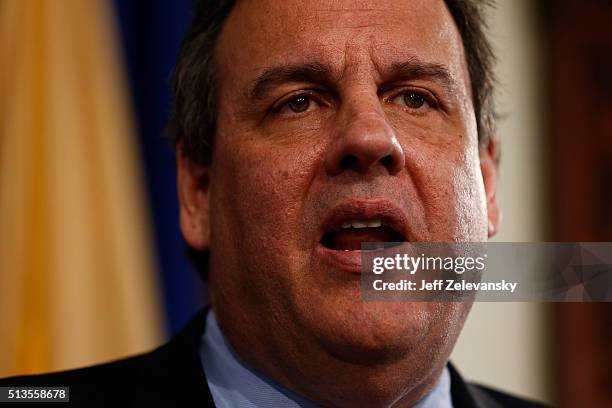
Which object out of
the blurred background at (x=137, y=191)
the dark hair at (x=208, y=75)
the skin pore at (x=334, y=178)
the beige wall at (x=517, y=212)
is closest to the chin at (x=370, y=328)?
the skin pore at (x=334, y=178)

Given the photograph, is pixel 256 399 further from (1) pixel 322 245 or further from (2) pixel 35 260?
(2) pixel 35 260

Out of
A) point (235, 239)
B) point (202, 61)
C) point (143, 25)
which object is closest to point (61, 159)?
point (143, 25)

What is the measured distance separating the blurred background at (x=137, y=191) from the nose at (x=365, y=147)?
71 cm

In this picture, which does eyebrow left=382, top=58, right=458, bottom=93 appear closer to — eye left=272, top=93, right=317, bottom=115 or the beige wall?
eye left=272, top=93, right=317, bottom=115

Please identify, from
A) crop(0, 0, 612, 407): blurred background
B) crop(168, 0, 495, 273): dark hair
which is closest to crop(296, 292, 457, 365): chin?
crop(168, 0, 495, 273): dark hair

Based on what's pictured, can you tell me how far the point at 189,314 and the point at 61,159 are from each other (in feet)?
1.96

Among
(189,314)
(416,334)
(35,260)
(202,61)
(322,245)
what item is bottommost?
(189,314)

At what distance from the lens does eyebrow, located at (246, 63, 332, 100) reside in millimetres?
1254

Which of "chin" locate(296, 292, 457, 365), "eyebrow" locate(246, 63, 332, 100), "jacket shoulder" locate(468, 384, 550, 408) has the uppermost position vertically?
"eyebrow" locate(246, 63, 332, 100)

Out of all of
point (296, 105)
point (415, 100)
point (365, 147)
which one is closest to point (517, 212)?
point (415, 100)

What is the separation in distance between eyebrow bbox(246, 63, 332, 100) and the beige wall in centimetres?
143

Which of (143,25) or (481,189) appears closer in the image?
(481,189)

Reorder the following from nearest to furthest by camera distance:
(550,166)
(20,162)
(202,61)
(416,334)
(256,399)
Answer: (416,334) < (256,399) < (202,61) < (20,162) < (550,166)

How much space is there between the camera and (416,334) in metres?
1.14
